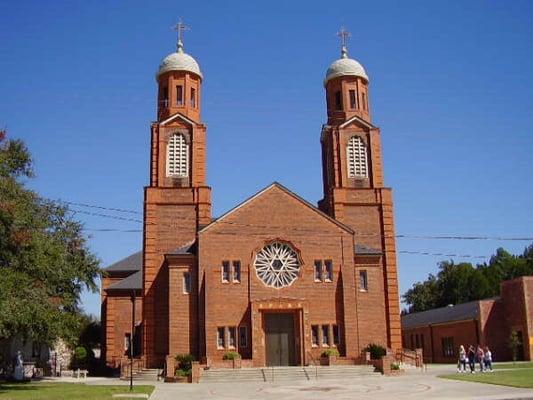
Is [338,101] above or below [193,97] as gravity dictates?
below

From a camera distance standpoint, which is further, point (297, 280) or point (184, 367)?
point (297, 280)

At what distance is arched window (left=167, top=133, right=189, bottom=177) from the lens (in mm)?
46031

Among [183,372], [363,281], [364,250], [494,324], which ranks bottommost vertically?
[183,372]

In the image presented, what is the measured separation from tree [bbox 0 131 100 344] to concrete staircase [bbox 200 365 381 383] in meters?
8.47

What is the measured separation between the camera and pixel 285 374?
3628cm

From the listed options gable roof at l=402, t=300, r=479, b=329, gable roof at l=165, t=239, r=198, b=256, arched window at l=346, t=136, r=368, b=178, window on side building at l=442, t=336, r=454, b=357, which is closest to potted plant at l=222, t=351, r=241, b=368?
gable roof at l=165, t=239, r=198, b=256

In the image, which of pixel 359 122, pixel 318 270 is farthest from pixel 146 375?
pixel 359 122

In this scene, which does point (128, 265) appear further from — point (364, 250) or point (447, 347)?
point (447, 347)

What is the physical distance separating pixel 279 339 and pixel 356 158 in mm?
15372

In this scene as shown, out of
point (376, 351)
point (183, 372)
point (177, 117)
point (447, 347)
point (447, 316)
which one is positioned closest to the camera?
point (183, 372)

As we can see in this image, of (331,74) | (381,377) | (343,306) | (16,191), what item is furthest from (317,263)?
(16,191)

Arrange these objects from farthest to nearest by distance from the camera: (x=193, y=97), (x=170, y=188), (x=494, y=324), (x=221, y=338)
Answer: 1. (x=494, y=324)
2. (x=193, y=97)
3. (x=170, y=188)
4. (x=221, y=338)

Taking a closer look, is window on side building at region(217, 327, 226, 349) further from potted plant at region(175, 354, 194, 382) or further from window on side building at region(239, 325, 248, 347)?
potted plant at region(175, 354, 194, 382)

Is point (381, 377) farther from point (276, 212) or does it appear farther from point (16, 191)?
point (16, 191)
